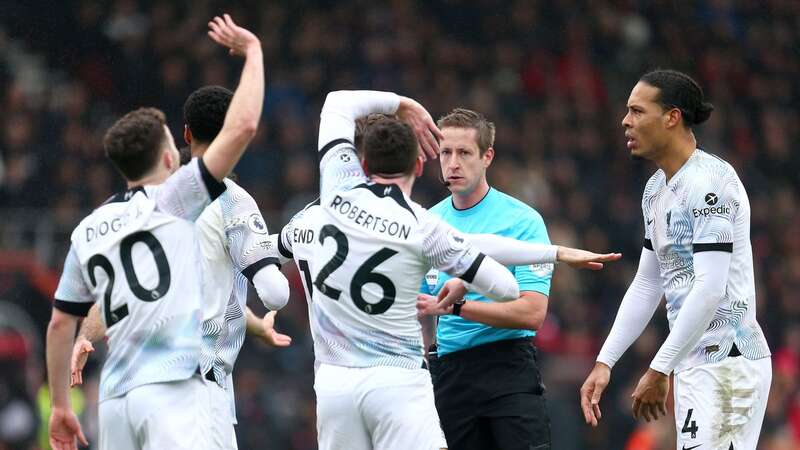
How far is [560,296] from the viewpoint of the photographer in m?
14.1

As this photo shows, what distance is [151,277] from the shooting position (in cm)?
528

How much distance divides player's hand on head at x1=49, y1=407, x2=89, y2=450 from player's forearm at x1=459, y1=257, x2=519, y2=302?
5.97 ft

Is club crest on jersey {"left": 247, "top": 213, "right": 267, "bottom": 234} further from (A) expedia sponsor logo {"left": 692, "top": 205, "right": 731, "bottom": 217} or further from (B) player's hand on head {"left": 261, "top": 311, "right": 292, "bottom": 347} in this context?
(A) expedia sponsor logo {"left": 692, "top": 205, "right": 731, "bottom": 217}

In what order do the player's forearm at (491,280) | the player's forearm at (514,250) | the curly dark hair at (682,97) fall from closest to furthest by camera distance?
the player's forearm at (491,280) → the player's forearm at (514,250) → the curly dark hair at (682,97)

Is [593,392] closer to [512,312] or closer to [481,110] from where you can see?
[512,312]

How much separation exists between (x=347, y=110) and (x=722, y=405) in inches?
89.5

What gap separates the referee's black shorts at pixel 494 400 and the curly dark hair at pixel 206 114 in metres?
1.74

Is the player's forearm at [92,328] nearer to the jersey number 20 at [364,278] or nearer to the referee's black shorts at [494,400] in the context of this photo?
the jersey number 20 at [364,278]

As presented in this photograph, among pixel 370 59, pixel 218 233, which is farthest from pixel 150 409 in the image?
pixel 370 59

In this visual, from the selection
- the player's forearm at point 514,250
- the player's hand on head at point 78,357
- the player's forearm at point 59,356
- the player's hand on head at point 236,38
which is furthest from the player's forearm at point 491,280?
the player's hand on head at point 78,357

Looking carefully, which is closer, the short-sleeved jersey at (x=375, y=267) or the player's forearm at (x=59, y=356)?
the player's forearm at (x=59, y=356)

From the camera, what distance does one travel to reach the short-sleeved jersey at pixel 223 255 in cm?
604

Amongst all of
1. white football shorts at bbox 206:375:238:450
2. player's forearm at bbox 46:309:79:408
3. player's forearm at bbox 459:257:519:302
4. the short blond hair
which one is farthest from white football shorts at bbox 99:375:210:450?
the short blond hair

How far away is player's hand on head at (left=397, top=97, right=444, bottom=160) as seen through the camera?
6.18 meters
